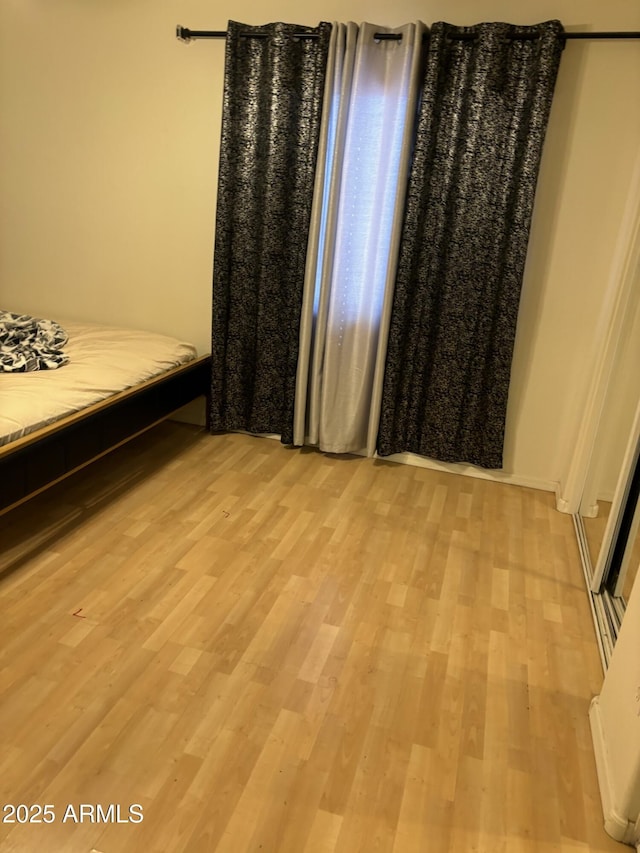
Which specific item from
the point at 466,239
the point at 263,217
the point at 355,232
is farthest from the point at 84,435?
the point at 466,239

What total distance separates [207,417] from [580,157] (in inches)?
93.2

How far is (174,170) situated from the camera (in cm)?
351

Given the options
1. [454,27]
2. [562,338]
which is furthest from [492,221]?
[454,27]

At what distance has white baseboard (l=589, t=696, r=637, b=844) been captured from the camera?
146 cm

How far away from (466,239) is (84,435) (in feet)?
6.56

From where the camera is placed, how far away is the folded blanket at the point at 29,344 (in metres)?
2.70

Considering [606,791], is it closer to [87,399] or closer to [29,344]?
[87,399]

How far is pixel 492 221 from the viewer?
3.03 m

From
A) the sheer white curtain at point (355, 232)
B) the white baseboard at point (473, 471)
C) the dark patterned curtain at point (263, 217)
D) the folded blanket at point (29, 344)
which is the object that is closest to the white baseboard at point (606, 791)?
the white baseboard at point (473, 471)

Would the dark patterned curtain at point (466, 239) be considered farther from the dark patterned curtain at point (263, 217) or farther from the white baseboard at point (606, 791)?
the white baseboard at point (606, 791)

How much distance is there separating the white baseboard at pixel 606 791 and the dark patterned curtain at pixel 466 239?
1.73 m

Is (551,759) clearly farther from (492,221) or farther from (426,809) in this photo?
(492,221)

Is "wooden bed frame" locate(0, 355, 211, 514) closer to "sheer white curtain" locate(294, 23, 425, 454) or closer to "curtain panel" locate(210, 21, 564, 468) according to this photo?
"curtain panel" locate(210, 21, 564, 468)

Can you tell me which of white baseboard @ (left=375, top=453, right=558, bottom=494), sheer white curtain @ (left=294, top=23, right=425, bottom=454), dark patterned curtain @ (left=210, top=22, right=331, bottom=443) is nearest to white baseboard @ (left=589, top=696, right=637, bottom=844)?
white baseboard @ (left=375, top=453, right=558, bottom=494)
